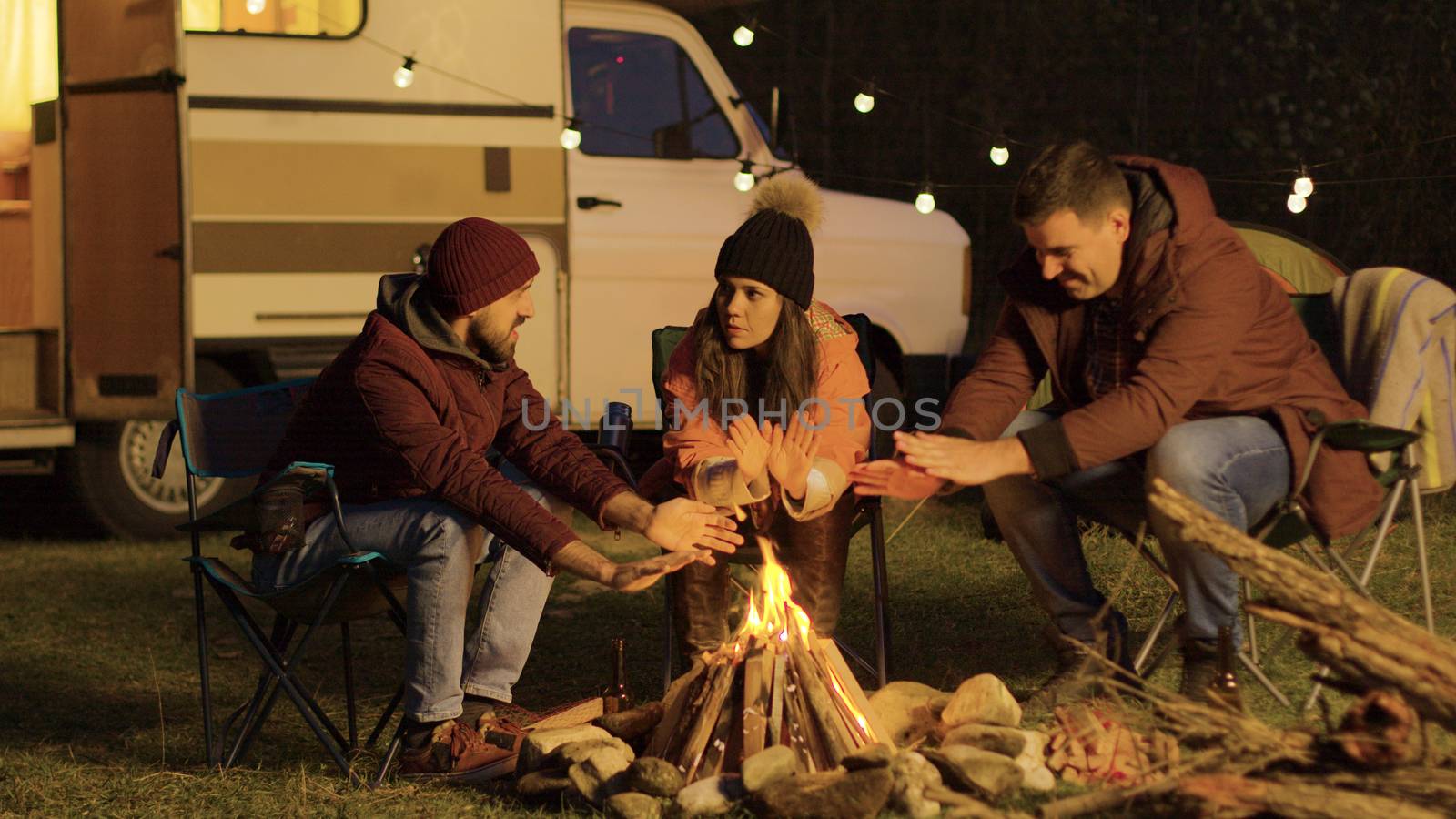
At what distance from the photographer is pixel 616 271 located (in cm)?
637

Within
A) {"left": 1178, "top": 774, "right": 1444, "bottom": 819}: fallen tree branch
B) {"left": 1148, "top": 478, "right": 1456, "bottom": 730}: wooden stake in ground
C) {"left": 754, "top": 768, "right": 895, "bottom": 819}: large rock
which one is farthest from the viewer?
{"left": 754, "top": 768, "right": 895, "bottom": 819}: large rock

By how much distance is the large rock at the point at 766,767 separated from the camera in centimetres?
282

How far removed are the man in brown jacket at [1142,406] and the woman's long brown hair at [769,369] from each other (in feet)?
1.32

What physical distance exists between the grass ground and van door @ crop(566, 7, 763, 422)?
2.71 feet

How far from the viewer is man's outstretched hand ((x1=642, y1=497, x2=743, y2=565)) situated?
3.27m

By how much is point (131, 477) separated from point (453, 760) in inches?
149

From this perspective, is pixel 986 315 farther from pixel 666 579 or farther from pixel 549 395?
pixel 666 579

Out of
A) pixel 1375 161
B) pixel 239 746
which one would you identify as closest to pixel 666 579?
pixel 239 746

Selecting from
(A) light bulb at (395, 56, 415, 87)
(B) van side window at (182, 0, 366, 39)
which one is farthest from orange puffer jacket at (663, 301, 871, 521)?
(B) van side window at (182, 0, 366, 39)

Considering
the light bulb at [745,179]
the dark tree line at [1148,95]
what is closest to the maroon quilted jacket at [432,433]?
the light bulb at [745,179]

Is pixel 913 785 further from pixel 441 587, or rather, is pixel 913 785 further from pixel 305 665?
pixel 305 665

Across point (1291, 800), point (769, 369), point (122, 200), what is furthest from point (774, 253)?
point (122, 200)

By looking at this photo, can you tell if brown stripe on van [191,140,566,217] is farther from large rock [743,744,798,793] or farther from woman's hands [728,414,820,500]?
large rock [743,744,798,793]

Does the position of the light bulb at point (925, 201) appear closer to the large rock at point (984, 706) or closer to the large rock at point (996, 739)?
the large rock at point (984, 706)
